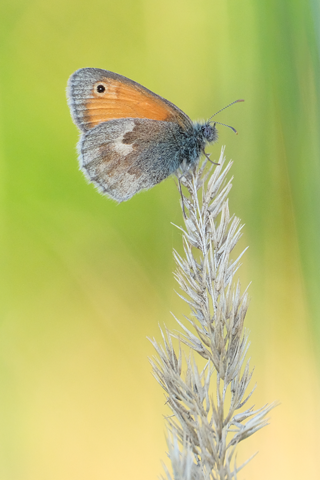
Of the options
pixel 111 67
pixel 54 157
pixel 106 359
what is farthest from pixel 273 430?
pixel 111 67

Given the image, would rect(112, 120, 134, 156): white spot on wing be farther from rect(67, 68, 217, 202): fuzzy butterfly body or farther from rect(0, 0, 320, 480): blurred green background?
rect(0, 0, 320, 480): blurred green background

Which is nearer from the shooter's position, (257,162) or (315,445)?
(315,445)

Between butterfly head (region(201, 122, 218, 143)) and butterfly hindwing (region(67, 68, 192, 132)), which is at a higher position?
butterfly hindwing (region(67, 68, 192, 132))

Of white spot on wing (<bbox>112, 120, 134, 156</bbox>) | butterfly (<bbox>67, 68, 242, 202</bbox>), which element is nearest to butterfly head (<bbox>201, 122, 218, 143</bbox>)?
butterfly (<bbox>67, 68, 242, 202</bbox>)

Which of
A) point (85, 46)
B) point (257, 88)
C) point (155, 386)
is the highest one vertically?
point (85, 46)

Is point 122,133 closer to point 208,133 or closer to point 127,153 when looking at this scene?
point 127,153

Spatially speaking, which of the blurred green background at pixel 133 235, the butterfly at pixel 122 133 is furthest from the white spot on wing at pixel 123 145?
the blurred green background at pixel 133 235

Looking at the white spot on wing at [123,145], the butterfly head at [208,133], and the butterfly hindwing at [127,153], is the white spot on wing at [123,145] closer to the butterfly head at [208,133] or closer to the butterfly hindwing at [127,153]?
the butterfly hindwing at [127,153]

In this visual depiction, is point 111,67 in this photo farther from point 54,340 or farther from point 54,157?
point 54,340
